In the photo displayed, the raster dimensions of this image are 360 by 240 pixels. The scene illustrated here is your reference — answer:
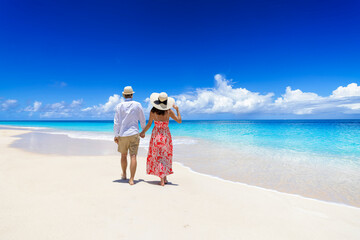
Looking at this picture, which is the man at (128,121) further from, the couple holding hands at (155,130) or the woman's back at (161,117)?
the woman's back at (161,117)

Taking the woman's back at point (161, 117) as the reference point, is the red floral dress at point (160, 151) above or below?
below

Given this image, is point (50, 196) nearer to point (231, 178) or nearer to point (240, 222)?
point (240, 222)

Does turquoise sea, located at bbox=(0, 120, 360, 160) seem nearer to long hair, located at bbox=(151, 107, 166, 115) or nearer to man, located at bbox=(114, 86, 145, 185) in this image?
long hair, located at bbox=(151, 107, 166, 115)

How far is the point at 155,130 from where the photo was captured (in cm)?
461

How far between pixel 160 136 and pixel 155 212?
1.82m

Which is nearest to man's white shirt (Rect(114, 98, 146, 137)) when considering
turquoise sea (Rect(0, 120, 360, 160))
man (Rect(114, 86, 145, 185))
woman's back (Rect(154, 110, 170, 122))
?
man (Rect(114, 86, 145, 185))

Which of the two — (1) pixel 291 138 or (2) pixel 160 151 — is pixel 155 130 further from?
(1) pixel 291 138

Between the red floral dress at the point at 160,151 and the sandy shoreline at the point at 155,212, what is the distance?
0.36 metres

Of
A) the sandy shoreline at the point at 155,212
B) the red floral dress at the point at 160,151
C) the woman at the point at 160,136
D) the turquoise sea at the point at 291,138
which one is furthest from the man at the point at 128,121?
the turquoise sea at the point at 291,138

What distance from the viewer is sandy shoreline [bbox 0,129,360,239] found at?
8.55 feet

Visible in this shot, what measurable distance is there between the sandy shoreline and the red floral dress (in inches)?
14.2

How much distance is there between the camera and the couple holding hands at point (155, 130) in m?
4.39

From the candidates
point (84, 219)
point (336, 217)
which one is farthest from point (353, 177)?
point (84, 219)

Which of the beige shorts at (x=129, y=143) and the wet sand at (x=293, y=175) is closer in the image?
the beige shorts at (x=129, y=143)
